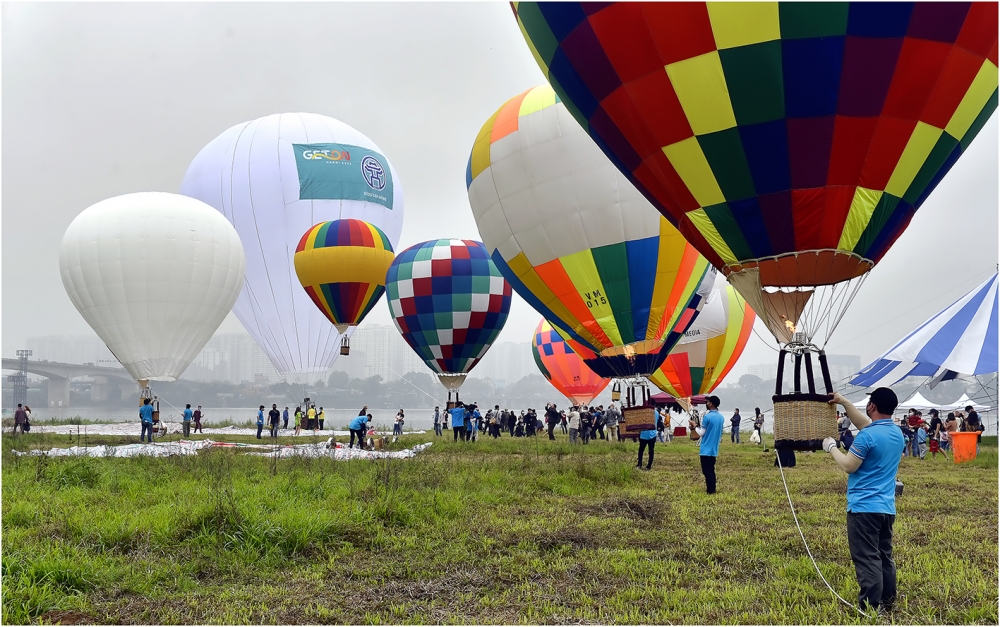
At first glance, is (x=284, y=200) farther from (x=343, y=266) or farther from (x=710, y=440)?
(x=710, y=440)

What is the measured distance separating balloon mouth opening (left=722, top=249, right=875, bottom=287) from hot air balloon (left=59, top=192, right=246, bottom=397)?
20.0 m

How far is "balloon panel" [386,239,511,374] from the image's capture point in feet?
82.1

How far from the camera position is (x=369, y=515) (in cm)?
751

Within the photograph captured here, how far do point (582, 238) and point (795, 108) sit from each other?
7389mm

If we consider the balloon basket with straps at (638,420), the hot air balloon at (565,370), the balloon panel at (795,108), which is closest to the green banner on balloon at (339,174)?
the hot air balloon at (565,370)

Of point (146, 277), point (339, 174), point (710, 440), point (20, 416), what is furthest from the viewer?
point (339, 174)

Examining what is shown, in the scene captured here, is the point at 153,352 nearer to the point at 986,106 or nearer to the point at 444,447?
the point at 444,447

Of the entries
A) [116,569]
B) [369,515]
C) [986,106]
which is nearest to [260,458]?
[369,515]

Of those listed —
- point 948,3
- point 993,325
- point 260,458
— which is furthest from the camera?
point 993,325

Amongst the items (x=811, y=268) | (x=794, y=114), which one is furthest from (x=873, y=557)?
(x=794, y=114)

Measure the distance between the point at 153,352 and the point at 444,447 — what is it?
10.6 m

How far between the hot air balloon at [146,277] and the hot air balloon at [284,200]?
759cm

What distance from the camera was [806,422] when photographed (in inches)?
238

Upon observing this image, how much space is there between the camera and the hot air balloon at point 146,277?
2295cm
